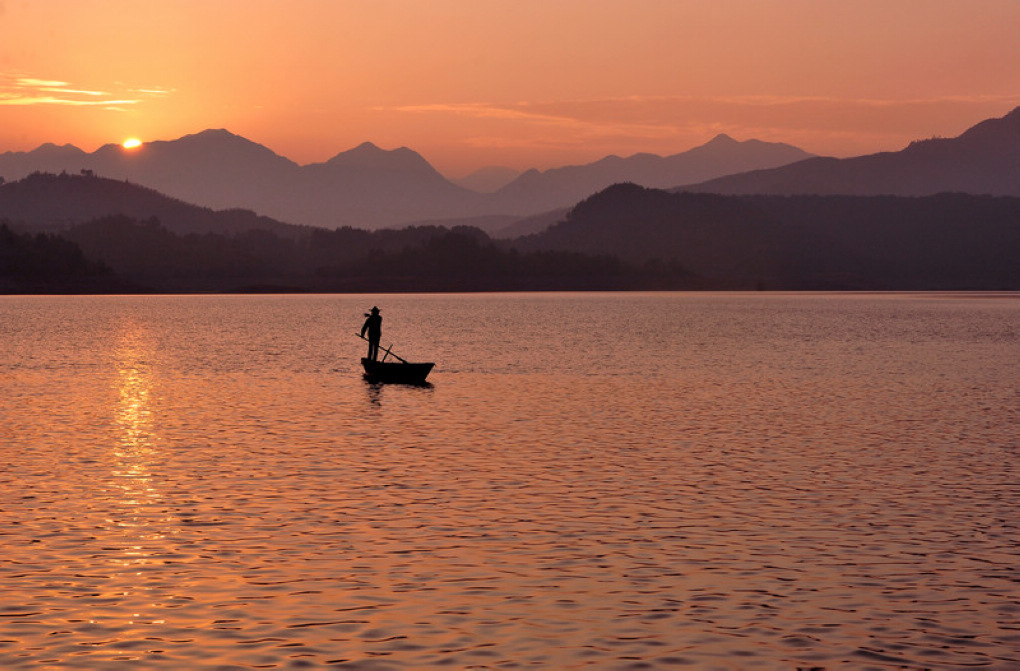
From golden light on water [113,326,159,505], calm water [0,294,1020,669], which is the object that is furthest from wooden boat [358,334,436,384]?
golden light on water [113,326,159,505]

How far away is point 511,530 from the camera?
23.2 meters

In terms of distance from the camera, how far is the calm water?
15.9 m

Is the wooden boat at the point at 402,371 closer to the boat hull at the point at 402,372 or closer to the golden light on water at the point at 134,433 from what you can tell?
the boat hull at the point at 402,372

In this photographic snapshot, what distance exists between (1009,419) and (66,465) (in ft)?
99.1

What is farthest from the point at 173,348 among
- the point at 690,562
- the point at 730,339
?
the point at 690,562

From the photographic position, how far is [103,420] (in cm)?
4366

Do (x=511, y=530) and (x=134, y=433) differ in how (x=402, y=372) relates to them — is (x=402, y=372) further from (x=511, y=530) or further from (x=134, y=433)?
(x=511, y=530)

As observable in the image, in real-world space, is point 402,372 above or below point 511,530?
above

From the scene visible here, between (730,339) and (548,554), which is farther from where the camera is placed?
(730,339)

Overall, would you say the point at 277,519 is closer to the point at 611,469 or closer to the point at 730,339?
the point at 611,469

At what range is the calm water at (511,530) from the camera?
15.9m

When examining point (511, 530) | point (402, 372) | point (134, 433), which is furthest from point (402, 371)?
point (511, 530)

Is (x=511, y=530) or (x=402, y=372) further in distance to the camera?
(x=402, y=372)

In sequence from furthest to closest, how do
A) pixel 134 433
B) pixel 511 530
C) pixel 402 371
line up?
1. pixel 402 371
2. pixel 134 433
3. pixel 511 530
